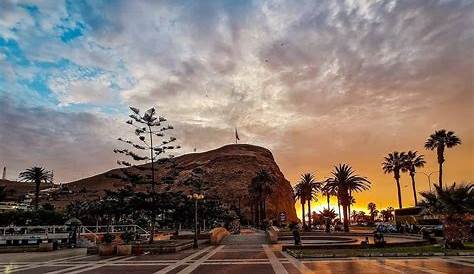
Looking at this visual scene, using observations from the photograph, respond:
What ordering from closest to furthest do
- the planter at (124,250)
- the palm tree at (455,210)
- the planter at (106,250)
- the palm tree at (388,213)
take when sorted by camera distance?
1. the palm tree at (455,210)
2. the planter at (106,250)
3. the planter at (124,250)
4. the palm tree at (388,213)

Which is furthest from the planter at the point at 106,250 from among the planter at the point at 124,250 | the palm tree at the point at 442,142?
the palm tree at the point at 442,142

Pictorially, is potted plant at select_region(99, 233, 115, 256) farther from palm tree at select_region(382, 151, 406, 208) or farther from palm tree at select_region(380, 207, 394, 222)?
palm tree at select_region(380, 207, 394, 222)

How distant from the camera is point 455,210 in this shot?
24656mm

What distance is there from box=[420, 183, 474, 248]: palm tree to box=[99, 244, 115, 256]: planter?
20957mm

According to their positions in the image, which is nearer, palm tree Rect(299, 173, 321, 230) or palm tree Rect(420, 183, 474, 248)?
palm tree Rect(420, 183, 474, 248)

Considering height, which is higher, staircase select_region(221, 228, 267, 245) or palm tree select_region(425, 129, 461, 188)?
palm tree select_region(425, 129, 461, 188)

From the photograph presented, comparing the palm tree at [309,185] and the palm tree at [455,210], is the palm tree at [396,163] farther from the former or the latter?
the palm tree at [455,210]

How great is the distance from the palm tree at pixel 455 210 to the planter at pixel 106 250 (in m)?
21.0

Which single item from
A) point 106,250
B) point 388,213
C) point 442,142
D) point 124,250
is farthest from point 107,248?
point 388,213

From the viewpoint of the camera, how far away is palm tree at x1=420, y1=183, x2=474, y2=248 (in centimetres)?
2456

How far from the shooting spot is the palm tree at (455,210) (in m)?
24.6

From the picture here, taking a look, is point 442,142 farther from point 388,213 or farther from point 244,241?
point 388,213

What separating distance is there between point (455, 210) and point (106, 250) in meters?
22.2

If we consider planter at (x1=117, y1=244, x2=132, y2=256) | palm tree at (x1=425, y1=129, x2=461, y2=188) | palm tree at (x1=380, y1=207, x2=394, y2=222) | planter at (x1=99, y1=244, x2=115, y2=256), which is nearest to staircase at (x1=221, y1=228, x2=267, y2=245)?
planter at (x1=117, y1=244, x2=132, y2=256)
